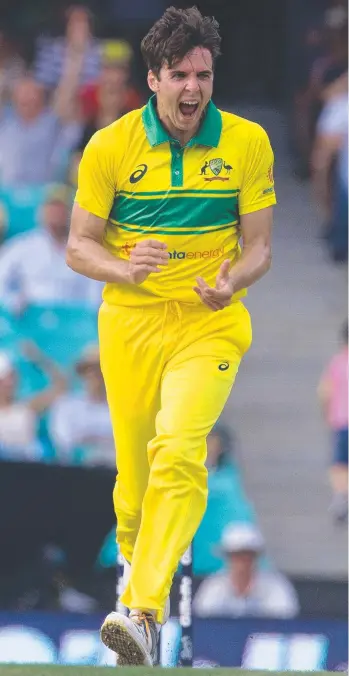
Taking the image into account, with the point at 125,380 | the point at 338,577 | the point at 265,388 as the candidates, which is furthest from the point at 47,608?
the point at 125,380

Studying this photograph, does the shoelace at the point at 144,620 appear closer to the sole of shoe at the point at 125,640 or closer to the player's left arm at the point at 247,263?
the sole of shoe at the point at 125,640

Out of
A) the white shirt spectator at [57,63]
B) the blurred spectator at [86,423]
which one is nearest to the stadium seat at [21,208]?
the white shirt spectator at [57,63]

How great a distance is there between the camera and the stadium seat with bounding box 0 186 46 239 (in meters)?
10.7

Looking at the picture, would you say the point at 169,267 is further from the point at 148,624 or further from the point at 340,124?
the point at 340,124

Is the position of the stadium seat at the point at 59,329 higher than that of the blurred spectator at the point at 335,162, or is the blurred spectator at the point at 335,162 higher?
the blurred spectator at the point at 335,162

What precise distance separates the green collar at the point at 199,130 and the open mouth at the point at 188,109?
0.09 meters

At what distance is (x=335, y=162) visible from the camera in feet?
38.2

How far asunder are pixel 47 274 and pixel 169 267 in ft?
15.4

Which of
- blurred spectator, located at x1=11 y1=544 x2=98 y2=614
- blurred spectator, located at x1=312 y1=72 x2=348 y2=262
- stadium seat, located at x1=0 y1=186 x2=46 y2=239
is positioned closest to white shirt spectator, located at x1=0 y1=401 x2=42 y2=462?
blurred spectator, located at x1=11 y1=544 x2=98 y2=614

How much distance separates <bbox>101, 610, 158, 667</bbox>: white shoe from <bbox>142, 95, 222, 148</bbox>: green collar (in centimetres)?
168

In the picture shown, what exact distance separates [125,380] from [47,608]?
375 cm

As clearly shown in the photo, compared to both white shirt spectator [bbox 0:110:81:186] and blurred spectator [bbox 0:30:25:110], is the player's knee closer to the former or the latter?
white shirt spectator [bbox 0:110:81:186]

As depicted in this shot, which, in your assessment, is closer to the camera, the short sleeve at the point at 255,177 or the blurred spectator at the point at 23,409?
the short sleeve at the point at 255,177

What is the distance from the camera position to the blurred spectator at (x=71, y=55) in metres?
11.4
